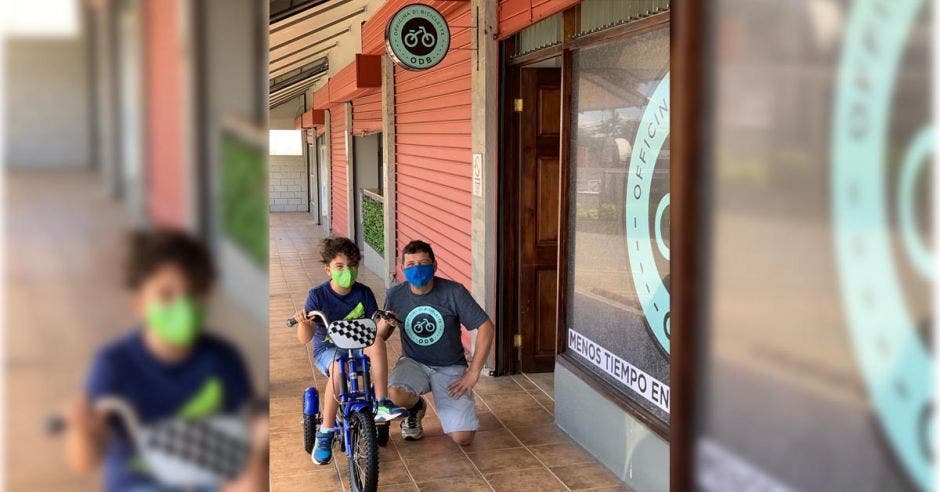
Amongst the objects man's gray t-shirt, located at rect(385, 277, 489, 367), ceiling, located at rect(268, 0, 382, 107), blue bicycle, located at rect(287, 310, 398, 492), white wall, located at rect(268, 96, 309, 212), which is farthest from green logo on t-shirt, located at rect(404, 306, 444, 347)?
white wall, located at rect(268, 96, 309, 212)

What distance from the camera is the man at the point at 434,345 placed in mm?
5527

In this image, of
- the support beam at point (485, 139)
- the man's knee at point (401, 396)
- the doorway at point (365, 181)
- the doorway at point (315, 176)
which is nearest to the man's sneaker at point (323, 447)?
the man's knee at point (401, 396)

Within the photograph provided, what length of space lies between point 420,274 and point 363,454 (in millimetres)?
1212

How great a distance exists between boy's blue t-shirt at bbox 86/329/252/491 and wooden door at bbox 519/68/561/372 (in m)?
6.25

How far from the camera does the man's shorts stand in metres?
5.70

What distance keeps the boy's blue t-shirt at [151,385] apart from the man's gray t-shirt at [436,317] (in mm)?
4570

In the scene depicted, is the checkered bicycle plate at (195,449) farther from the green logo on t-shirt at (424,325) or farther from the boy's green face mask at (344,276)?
the green logo on t-shirt at (424,325)

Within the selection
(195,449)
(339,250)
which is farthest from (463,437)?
(195,449)

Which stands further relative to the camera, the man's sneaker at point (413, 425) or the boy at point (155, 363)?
the man's sneaker at point (413, 425)

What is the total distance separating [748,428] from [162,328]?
1145 millimetres

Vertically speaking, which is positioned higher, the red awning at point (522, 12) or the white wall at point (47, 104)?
the red awning at point (522, 12)

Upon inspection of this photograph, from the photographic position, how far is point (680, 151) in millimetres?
1633

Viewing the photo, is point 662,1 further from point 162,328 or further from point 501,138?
point 162,328

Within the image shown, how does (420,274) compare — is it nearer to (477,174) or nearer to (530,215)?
(530,215)
